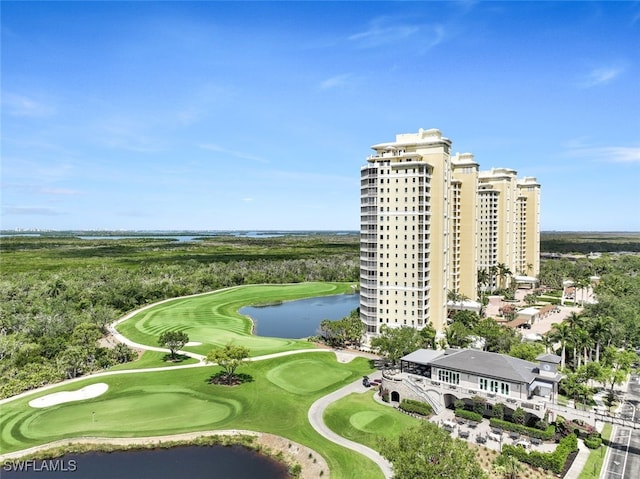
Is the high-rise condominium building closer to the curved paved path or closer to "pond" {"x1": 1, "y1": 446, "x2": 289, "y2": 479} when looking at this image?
the curved paved path

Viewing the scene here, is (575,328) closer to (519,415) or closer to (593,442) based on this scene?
(519,415)

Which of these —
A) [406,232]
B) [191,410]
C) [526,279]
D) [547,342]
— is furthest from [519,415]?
[526,279]

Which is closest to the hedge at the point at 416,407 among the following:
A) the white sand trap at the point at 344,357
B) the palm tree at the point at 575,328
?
the white sand trap at the point at 344,357

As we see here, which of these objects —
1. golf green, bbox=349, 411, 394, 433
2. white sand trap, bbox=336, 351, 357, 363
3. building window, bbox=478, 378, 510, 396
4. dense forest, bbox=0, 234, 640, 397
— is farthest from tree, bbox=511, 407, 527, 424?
white sand trap, bbox=336, 351, 357, 363

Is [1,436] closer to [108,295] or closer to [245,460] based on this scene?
[245,460]

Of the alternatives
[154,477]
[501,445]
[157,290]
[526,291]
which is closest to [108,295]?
[157,290]
